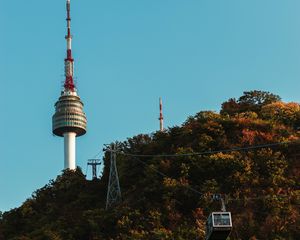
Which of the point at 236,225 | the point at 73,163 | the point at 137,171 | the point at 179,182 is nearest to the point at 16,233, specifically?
the point at 137,171

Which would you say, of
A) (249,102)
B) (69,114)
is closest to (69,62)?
(69,114)

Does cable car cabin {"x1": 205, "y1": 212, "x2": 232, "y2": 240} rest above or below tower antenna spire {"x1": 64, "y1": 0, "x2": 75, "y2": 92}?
below

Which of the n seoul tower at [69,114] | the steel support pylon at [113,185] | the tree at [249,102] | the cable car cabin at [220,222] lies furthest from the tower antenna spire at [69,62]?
the cable car cabin at [220,222]

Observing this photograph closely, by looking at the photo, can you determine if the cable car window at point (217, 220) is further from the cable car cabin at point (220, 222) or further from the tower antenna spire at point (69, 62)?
the tower antenna spire at point (69, 62)

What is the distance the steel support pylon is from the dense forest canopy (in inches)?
38.2

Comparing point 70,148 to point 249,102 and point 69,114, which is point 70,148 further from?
point 249,102

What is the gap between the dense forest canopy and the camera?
49.7 meters

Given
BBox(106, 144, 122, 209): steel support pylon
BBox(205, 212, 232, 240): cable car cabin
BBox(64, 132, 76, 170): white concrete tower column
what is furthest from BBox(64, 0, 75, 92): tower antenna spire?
BBox(205, 212, 232, 240): cable car cabin

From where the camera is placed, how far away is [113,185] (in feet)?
195

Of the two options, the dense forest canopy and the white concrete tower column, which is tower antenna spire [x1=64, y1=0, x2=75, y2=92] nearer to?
the white concrete tower column

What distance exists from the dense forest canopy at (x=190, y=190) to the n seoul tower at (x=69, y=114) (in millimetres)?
45765

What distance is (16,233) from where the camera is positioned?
6316 centimetres

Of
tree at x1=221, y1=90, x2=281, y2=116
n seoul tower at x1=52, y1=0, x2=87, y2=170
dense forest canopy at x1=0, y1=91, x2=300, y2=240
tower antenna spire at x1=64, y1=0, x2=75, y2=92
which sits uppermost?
tower antenna spire at x1=64, y1=0, x2=75, y2=92

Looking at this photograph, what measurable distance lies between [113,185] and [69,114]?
184 ft
